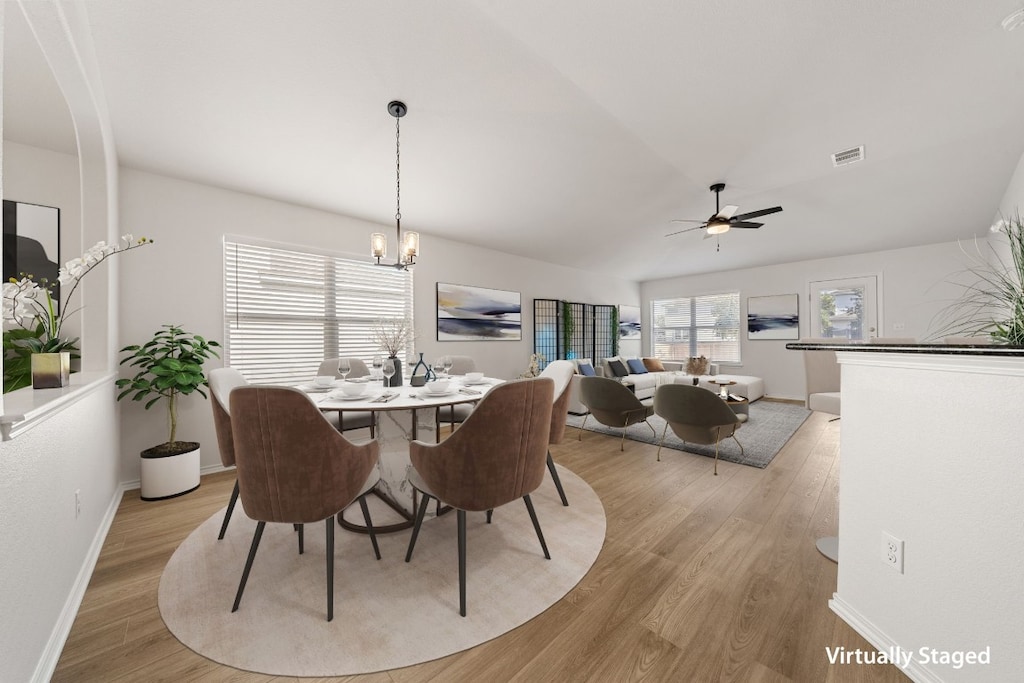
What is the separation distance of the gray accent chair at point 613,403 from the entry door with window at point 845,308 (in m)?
4.74

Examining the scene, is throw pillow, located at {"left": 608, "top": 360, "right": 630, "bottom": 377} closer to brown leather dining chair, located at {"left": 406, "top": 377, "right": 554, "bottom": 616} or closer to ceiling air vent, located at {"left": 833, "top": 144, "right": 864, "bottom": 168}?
ceiling air vent, located at {"left": 833, "top": 144, "right": 864, "bottom": 168}

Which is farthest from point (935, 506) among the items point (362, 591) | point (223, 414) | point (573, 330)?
point (573, 330)

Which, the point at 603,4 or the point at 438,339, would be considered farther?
the point at 438,339

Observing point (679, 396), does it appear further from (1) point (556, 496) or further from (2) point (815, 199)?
(2) point (815, 199)

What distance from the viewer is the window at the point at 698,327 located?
24.2 feet

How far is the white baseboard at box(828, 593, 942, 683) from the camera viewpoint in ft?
4.00

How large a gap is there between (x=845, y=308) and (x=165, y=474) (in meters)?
8.97

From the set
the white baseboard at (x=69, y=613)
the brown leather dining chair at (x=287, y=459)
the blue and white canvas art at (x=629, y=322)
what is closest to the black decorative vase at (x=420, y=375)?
the brown leather dining chair at (x=287, y=459)

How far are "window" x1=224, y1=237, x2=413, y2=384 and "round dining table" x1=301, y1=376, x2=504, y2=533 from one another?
5.06 feet

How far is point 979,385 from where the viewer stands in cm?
110

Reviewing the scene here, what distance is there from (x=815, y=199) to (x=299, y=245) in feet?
19.7

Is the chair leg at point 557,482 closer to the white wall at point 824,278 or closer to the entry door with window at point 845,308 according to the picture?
the white wall at point 824,278

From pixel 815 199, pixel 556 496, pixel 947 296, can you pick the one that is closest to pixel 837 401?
pixel 556 496

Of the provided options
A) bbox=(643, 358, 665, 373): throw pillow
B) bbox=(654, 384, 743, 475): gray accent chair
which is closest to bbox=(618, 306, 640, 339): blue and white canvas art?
bbox=(643, 358, 665, 373): throw pillow
